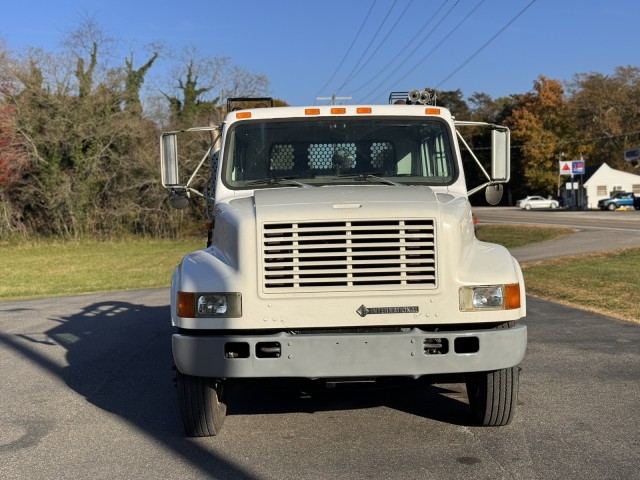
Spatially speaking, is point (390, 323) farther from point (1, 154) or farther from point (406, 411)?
point (1, 154)

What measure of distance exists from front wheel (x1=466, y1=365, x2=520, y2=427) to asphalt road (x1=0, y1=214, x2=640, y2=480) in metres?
0.10

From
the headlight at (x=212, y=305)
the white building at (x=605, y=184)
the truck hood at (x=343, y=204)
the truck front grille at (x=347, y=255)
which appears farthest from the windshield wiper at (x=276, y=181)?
the white building at (x=605, y=184)

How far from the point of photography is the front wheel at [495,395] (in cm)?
518

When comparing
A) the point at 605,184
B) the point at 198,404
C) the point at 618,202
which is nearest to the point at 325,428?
the point at 198,404

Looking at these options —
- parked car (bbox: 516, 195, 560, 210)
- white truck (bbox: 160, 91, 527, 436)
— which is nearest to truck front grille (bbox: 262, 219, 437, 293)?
white truck (bbox: 160, 91, 527, 436)

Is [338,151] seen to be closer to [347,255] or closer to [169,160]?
[169,160]

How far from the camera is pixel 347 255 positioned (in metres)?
4.86

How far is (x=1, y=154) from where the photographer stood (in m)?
34.8

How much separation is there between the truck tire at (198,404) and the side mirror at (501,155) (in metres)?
2.98

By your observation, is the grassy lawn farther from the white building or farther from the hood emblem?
the white building

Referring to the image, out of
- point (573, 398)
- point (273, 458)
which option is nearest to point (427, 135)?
point (573, 398)

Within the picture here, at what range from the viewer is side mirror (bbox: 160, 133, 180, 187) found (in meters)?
6.43

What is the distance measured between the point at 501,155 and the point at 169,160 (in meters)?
2.90

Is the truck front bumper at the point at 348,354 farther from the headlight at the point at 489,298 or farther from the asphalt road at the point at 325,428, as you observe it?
the asphalt road at the point at 325,428
